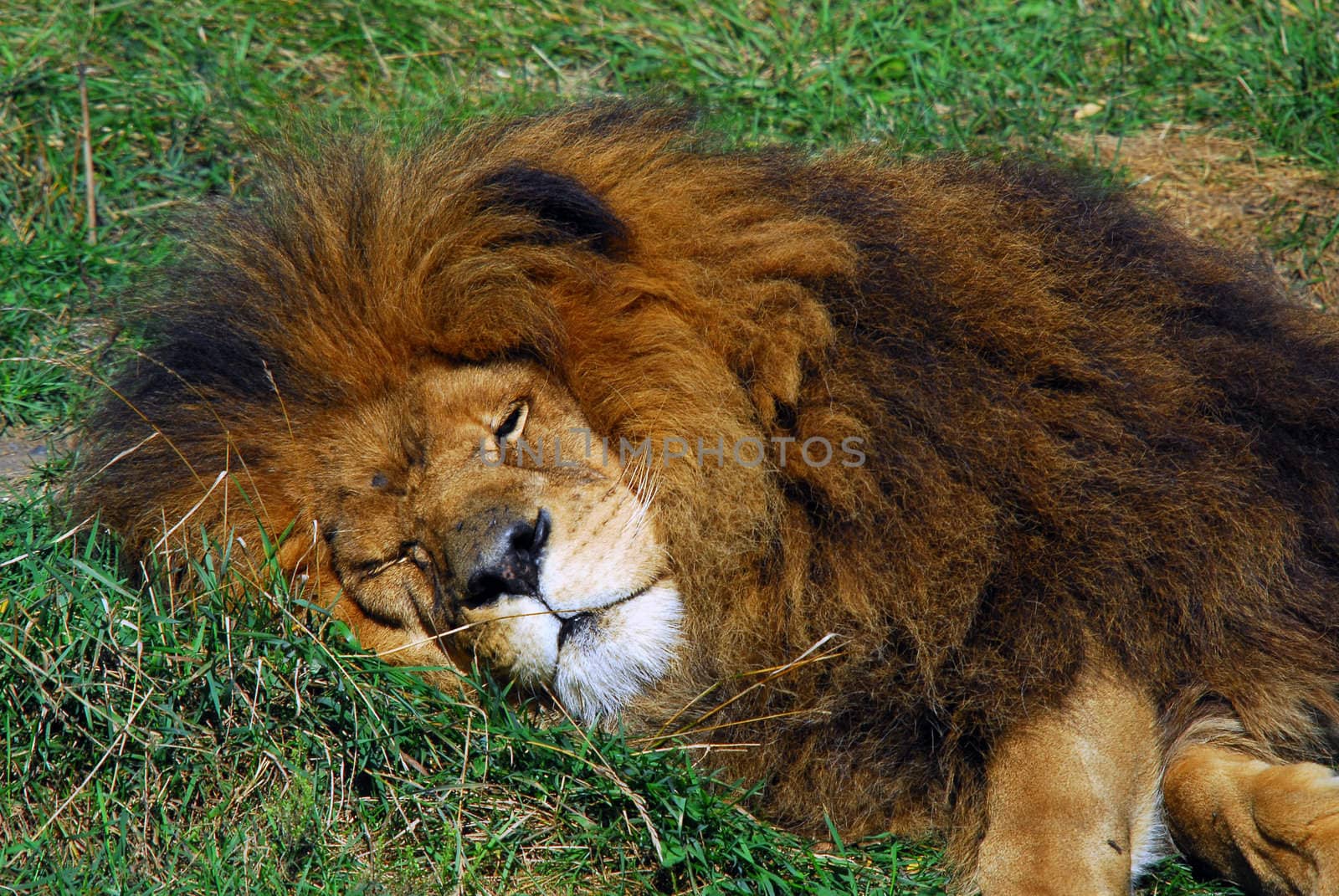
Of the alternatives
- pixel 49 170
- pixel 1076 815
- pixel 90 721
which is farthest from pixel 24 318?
pixel 1076 815

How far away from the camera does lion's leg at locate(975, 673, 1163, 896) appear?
8.56 feet

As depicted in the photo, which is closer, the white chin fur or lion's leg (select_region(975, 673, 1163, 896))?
lion's leg (select_region(975, 673, 1163, 896))

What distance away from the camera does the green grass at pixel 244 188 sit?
2791 millimetres

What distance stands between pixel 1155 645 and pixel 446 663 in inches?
60.9

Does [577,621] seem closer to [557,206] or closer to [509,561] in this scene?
[509,561]

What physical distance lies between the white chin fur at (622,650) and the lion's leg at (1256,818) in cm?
112

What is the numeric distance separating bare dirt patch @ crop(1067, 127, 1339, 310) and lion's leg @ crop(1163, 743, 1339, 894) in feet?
6.93

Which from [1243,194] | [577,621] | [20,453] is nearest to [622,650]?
[577,621]

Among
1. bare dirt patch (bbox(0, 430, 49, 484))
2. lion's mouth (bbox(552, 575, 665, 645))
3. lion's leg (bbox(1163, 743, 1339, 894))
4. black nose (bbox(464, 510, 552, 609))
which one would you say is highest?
black nose (bbox(464, 510, 552, 609))

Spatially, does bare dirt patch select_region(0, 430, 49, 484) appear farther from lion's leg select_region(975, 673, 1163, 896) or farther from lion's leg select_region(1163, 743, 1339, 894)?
lion's leg select_region(1163, 743, 1339, 894)

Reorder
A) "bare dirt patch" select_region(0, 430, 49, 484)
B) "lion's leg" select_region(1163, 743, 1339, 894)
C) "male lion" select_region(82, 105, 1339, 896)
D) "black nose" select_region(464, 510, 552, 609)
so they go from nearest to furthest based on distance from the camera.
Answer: "lion's leg" select_region(1163, 743, 1339, 894)
"black nose" select_region(464, 510, 552, 609)
"male lion" select_region(82, 105, 1339, 896)
"bare dirt patch" select_region(0, 430, 49, 484)

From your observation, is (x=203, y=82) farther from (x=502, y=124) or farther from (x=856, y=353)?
(x=856, y=353)

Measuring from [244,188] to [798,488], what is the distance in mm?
2703

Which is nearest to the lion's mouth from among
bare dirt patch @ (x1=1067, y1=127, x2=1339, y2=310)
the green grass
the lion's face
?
the lion's face
